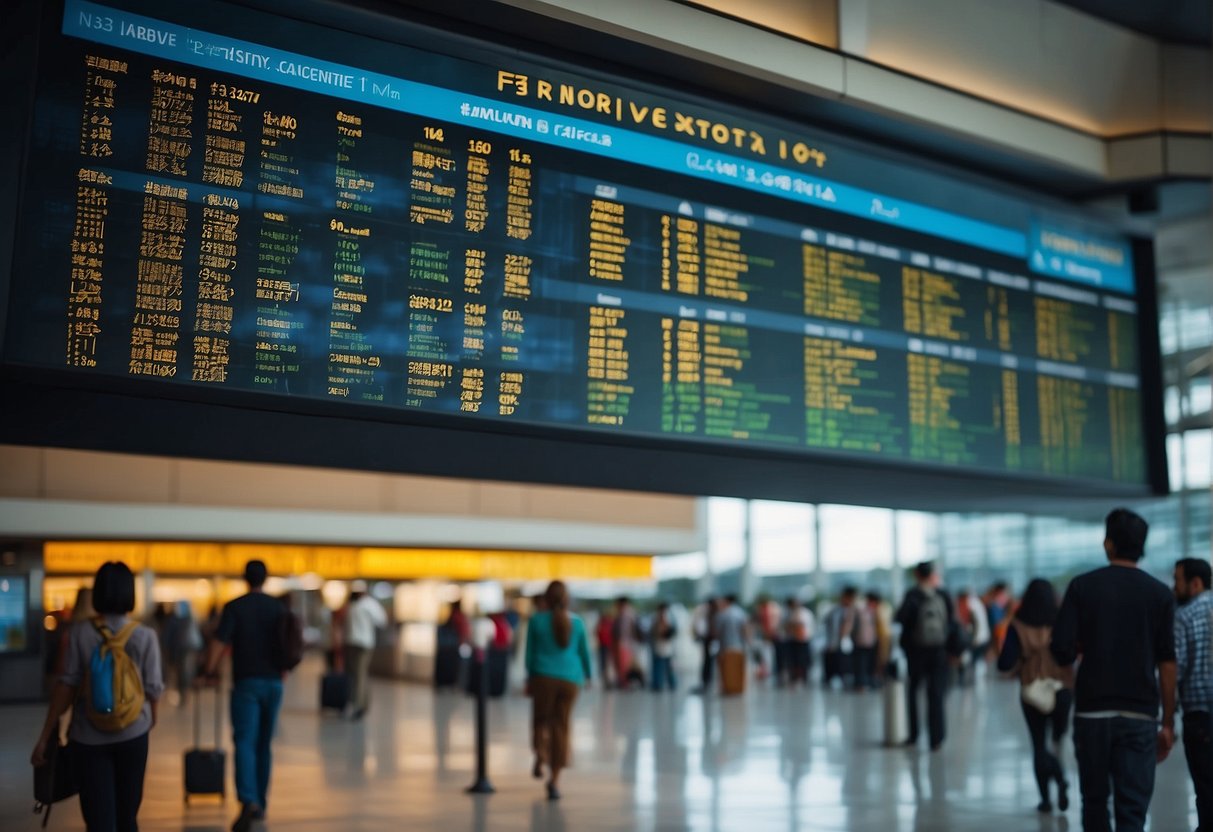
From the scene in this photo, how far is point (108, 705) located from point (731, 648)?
52.0 ft

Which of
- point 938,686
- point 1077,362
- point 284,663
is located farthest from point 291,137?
point 938,686

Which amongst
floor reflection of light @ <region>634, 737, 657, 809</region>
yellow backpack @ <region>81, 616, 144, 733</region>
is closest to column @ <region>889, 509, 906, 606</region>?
floor reflection of light @ <region>634, 737, 657, 809</region>

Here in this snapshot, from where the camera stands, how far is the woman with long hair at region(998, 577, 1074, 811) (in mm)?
7938

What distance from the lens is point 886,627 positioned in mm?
22016

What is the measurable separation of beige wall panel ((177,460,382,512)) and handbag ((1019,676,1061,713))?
50.5 feet

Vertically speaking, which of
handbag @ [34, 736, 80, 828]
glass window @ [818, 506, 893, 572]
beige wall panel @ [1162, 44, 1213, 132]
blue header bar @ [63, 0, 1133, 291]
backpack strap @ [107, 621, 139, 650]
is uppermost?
beige wall panel @ [1162, 44, 1213, 132]

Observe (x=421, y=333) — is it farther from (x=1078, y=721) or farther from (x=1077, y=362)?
(x=1077, y=362)

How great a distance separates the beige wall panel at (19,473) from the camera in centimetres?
1902

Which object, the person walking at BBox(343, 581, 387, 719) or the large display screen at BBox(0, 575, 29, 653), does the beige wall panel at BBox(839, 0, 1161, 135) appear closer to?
the person walking at BBox(343, 581, 387, 719)

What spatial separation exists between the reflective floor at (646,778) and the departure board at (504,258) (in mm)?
2448

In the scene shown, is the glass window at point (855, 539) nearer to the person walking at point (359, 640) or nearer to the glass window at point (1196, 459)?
the glass window at point (1196, 459)

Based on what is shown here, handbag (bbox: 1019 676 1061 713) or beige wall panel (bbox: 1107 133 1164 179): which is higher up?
beige wall panel (bbox: 1107 133 1164 179)

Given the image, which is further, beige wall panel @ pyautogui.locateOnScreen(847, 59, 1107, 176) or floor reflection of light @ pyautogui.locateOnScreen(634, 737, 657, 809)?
floor reflection of light @ pyautogui.locateOnScreen(634, 737, 657, 809)

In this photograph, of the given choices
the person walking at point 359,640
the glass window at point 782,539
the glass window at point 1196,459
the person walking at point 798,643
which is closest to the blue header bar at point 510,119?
the glass window at point 1196,459
